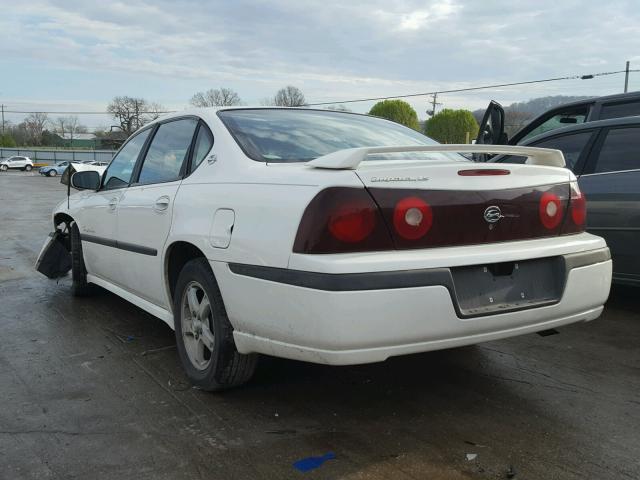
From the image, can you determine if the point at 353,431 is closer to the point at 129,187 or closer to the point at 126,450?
the point at 126,450

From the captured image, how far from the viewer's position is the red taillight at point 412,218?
2.49 metres

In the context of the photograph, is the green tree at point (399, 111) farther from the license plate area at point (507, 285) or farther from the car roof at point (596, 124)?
the license plate area at point (507, 285)

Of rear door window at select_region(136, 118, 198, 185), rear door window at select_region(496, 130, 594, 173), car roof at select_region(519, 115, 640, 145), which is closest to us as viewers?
rear door window at select_region(136, 118, 198, 185)

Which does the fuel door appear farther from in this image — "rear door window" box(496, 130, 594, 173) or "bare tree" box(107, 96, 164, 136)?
"bare tree" box(107, 96, 164, 136)

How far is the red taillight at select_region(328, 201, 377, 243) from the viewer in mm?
2410

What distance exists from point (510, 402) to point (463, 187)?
1217 millimetres

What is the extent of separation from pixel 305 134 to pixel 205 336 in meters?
1.26

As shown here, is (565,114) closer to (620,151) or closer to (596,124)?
(596,124)

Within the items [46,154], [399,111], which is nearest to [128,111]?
[46,154]

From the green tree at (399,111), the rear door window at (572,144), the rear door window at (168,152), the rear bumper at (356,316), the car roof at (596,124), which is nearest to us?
the rear bumper at (356,316)

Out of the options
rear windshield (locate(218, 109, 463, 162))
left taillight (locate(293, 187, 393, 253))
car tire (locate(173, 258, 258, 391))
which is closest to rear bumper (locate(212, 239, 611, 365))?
left taillight (locate(293, 187, 393, 253))

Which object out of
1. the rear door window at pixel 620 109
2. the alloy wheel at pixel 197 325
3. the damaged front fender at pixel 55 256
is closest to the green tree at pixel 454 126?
the rear door window at pixel 620 109

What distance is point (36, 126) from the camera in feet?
343

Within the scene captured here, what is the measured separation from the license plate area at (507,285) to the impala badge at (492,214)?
0.67ft
